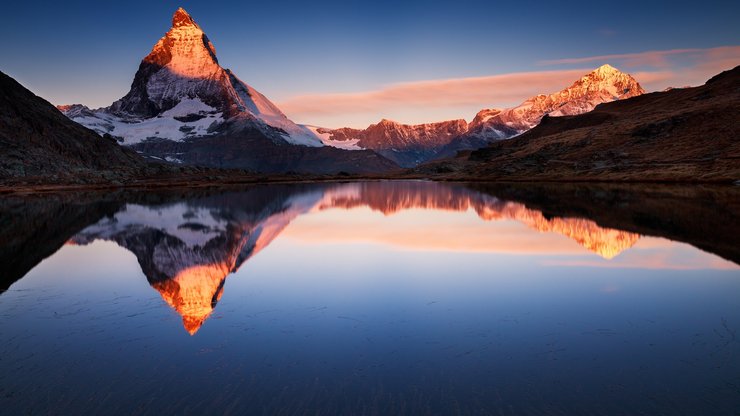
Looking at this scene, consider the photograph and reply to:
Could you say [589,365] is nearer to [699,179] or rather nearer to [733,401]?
[733,401]

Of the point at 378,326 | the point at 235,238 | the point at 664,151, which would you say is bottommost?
the point at 235,238

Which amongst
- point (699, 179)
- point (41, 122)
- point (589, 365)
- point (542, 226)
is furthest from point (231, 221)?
point (41, 122)

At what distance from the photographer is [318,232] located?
1858 inches

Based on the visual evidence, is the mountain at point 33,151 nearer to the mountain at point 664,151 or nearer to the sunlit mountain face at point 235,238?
the sunlit mountain face at point 235,238

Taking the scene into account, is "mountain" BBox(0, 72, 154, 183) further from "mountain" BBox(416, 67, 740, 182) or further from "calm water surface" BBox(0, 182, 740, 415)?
"mountain" BBox(416, 67, 740, 182)

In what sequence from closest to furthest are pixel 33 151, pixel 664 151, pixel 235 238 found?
pixel 235 238 < pixel 664 151 < pixel 33 151

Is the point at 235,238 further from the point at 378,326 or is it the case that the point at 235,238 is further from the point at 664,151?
the point at 664,151

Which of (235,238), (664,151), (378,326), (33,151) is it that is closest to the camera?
(378,326)

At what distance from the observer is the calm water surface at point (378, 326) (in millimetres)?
12398

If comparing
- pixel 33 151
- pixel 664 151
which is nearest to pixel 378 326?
pixel 664 151

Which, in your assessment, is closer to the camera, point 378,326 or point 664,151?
point 378,326

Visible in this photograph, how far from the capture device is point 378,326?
17.8 meters

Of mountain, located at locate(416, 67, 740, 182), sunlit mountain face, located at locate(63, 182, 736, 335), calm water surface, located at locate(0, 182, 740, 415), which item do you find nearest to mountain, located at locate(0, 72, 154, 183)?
sunlit mountain face, located at locate(63, 182, 736, 335)

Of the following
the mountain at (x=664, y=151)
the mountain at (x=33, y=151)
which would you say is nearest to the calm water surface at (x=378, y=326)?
the mountain at (x=664, y=151)
